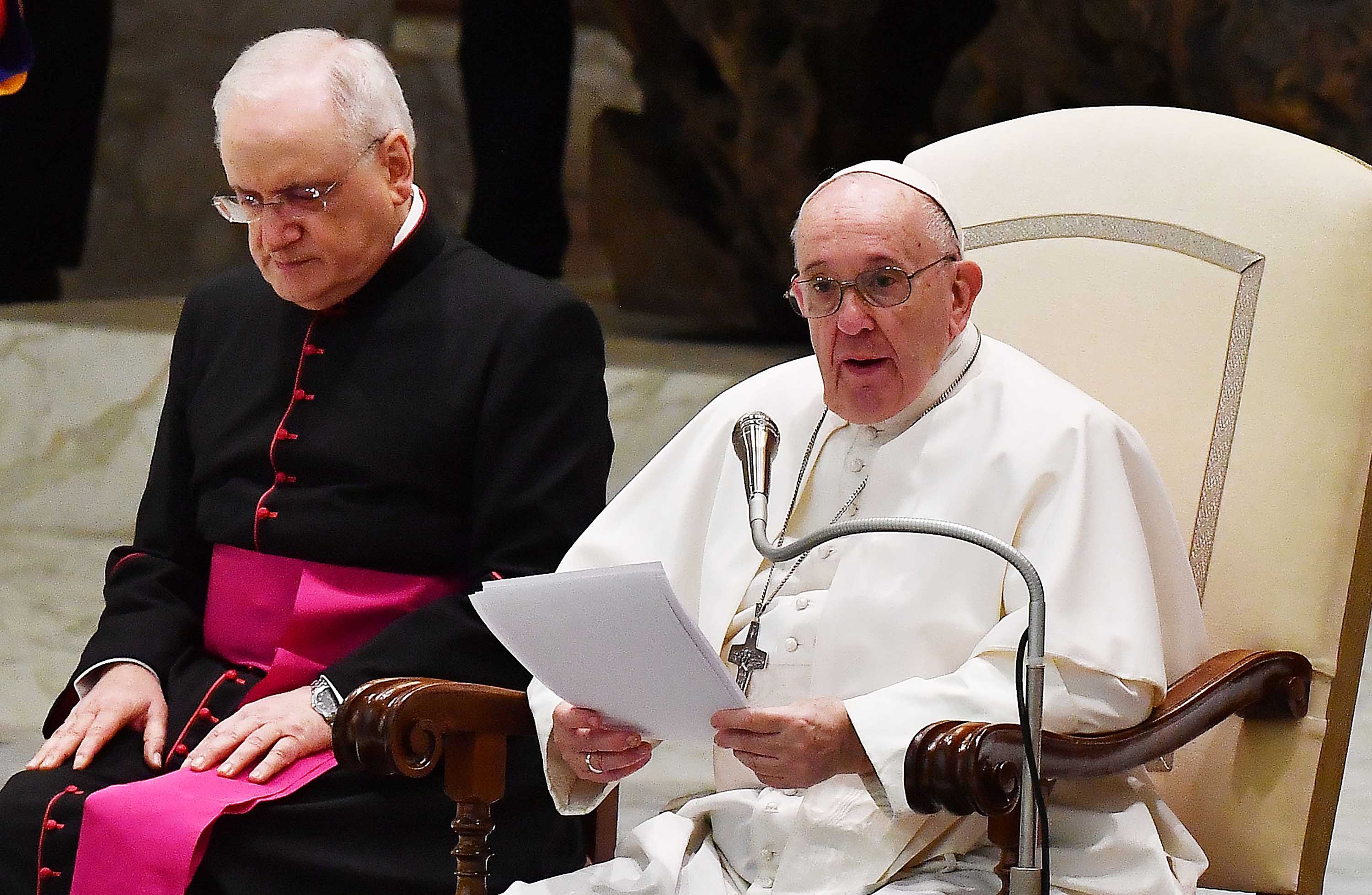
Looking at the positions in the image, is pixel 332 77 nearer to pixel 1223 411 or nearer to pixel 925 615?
pixel 925 615

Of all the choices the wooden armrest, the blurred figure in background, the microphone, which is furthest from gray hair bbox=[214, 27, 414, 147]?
the blurred figure in background

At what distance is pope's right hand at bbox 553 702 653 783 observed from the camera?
2.46 m

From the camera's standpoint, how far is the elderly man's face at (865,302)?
253 cm

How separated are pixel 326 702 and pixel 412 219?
0.86 metres

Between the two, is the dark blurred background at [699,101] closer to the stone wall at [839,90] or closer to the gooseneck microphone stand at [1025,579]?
the stone wall at [839,90]

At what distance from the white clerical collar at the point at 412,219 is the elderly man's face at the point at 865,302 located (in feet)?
2.79

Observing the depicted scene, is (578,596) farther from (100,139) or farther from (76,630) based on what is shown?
(100,139)

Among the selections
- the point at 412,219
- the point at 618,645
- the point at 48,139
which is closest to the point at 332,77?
the point at 412,219

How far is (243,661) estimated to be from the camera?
3.11 m

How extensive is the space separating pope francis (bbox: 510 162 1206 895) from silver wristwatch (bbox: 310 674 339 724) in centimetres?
43

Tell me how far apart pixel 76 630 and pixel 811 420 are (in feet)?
12.6

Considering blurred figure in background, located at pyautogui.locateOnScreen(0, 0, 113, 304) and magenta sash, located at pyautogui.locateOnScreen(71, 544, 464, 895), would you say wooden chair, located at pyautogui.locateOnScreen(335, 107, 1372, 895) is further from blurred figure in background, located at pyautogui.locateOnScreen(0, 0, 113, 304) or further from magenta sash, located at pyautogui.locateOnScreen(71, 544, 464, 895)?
blurred figure in background, located at pyautogui.locateOnScreen(0, 0, 113, 304)

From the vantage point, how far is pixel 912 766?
216cm

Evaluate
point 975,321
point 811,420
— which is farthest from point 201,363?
point 975,321
